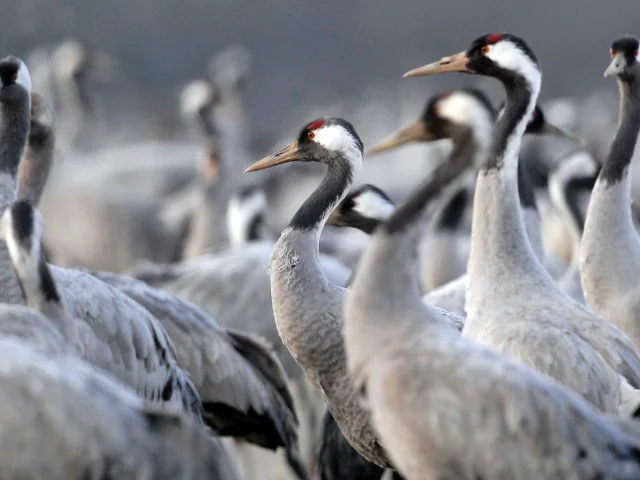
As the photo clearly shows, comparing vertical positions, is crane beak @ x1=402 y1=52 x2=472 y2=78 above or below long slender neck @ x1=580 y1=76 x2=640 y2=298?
above

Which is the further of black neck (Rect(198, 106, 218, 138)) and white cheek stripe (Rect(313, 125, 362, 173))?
black neck (Rect(198, 106, 218, 138))

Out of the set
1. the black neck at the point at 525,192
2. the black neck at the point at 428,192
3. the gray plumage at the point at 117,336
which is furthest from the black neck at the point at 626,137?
the black neck at the point at 428,192

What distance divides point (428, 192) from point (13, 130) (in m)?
2.38

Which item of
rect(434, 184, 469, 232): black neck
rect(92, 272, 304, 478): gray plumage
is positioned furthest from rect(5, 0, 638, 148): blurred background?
rect(92, 272, 304, 478): gray plumage

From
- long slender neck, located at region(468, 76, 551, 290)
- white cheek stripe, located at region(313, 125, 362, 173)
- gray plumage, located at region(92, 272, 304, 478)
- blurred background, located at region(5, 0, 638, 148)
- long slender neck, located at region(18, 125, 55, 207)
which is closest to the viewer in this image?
long slender neck, located at region(468, 76, 551, 290)

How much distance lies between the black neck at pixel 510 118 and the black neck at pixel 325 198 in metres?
0.45

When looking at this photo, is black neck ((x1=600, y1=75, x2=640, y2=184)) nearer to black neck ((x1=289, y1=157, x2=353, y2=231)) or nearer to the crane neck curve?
the crane neck curve

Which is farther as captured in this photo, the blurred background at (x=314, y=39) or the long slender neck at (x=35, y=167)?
the blurred background at (x=314, y=39)

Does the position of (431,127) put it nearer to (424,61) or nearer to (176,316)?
(176,316)

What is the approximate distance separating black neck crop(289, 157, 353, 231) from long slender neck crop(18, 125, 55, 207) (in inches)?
62.1

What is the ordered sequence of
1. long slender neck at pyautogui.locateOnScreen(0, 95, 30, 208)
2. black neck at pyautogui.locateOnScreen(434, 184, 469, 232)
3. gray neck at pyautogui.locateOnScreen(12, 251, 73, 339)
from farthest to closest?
black neck at pyautogui.locateOnScreen(434, 184, 469, 232), long slender neck at pyautogui.locateOnScreen(0, 95, 30, 208), gray neck at pyautogui.locateOnScreen(12, 251, 73, 339)

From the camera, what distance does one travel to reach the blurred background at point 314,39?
A: 25.3 m

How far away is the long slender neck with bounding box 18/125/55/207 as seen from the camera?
5574mm

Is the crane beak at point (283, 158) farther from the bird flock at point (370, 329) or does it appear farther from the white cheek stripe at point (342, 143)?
the white cheek stripe at point (342, 143)
